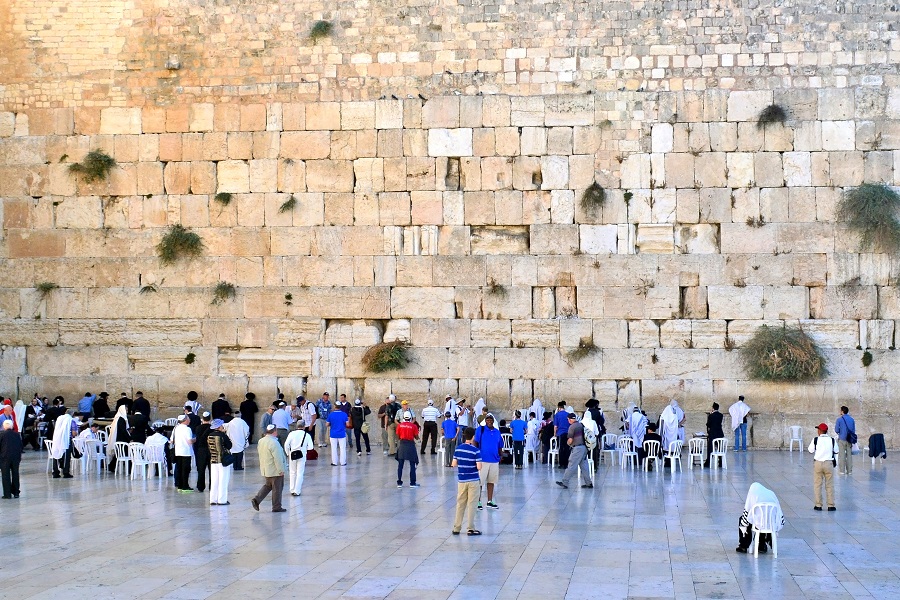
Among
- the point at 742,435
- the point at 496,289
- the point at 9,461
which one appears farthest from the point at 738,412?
the point at 9,461

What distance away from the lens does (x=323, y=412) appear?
17.7 meters

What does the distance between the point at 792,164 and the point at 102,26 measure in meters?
12.5

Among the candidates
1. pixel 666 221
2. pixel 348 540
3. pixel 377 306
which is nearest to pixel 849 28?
pixel 666 221

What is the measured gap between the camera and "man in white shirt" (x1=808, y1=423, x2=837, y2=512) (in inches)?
436

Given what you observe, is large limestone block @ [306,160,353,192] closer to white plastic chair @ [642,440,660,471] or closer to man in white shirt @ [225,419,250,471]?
man in white shirt @ [225,419,250,471]

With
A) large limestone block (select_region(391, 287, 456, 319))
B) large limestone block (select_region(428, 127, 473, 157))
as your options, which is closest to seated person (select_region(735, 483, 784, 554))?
large limestone block (select_region(391, 287, 456, 319))

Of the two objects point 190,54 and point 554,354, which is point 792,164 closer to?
point 554,354

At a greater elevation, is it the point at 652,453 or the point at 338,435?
the point at 338,435

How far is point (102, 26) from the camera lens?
1902cm

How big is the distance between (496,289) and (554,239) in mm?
1320

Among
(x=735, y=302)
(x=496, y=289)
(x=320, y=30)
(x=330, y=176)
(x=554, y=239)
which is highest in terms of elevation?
(x=320, y=30)

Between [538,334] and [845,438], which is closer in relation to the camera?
[845,438]

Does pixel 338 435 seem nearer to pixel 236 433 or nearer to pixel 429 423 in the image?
pixel 236 433

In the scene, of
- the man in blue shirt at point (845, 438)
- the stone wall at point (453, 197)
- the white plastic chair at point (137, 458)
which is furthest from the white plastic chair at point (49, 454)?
the man in blue shirt at point (845, 438)
